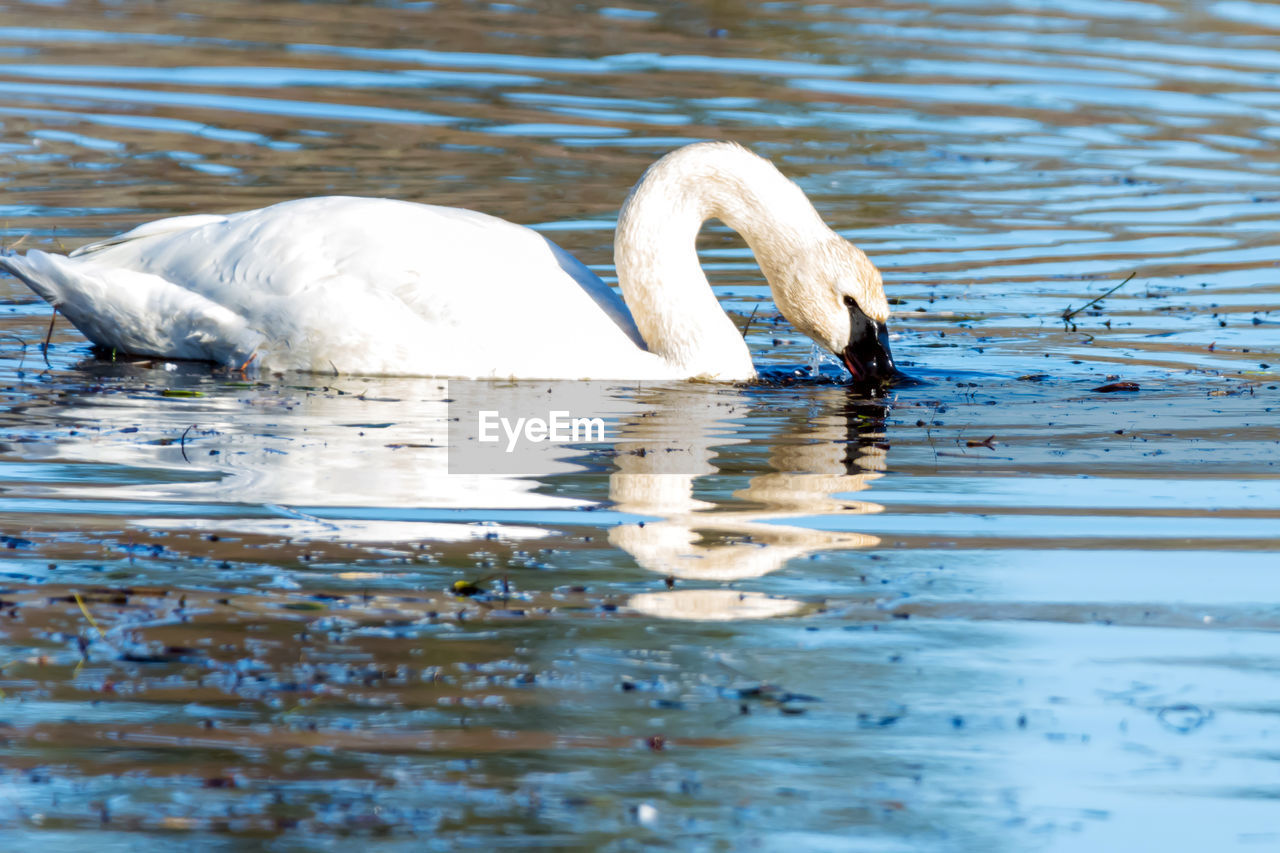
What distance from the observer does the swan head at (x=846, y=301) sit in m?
8.52

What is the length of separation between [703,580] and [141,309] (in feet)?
13.3

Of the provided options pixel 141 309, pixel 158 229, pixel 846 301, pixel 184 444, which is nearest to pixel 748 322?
pixel 846 301

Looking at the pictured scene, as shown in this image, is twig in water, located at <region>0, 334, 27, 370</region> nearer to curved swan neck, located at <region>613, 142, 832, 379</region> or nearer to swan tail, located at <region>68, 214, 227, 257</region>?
swan tail, located at <region>68, 214, 227, 257</region>

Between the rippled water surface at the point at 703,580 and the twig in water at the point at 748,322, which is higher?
the twig in water at the point at 748,322

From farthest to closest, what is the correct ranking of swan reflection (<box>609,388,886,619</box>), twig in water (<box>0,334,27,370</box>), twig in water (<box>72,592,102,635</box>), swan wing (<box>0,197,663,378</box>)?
twig in water (<box>0,334,27,370</box>), swan wing (<box>0,197,663,378</box>), swan reflection (<box>609,388,886,619</box>), twig in water (<box>72,592,102,635</box>)

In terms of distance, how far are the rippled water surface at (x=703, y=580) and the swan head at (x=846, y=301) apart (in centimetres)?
30

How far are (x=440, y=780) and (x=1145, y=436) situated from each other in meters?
4.40

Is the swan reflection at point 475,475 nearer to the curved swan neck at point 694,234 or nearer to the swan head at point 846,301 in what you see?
the curved swan neck at point 694,234

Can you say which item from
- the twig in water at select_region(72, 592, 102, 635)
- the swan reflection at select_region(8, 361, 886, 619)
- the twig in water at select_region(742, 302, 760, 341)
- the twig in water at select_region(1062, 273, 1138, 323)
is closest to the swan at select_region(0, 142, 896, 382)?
the swan reflection at select_region(8, 361, 886, 619)

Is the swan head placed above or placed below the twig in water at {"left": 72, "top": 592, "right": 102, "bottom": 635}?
above

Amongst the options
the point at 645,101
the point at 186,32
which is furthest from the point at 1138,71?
the point at 186,32

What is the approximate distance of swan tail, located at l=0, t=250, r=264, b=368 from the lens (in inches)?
323

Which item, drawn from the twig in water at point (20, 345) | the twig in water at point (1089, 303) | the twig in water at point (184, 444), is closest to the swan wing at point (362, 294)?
the twig in water at point (20, 345)

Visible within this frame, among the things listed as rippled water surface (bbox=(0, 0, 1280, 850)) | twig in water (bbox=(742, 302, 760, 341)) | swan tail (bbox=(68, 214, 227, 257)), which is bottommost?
rippled water surface (bbox=(0, 0, 1280, 850))
